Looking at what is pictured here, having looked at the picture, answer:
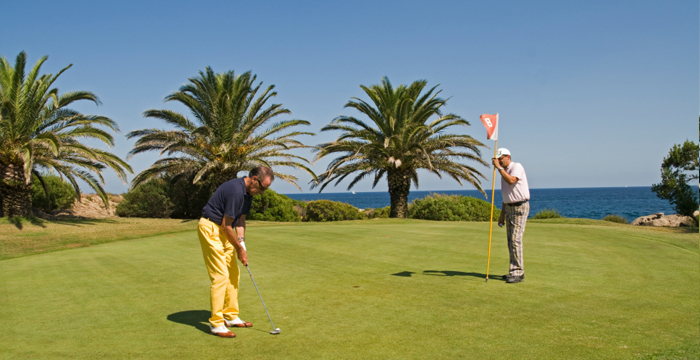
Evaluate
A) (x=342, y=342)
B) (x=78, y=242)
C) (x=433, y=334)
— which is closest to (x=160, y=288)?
(x=342, y=342)

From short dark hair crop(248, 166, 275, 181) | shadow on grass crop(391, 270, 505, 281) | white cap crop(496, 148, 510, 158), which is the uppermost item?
white cap crop(496, 148, 510, 158)

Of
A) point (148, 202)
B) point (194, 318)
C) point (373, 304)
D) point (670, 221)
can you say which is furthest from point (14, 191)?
point (670, 221)

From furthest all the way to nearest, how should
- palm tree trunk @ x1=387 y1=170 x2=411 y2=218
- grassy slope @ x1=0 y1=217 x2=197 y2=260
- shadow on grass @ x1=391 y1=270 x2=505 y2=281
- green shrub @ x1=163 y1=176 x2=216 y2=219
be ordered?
green shrub @ x1=163 y1=176 x2=216 y2=219, palm tree trunk @ x1=387 y1=170 x2=411 y2=218, grassy slope @ x1=0 y1=217 x2=197 y2=260, shadow on grass @ x1=391 y1=270 x2=505 y2=281

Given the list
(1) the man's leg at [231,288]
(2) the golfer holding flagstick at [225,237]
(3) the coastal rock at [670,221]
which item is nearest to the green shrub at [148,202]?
(1) the man's leg at [231,288]

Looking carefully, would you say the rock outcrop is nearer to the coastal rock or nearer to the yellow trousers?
the yellow trousers

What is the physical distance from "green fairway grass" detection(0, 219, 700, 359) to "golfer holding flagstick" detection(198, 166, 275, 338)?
0.30 metres

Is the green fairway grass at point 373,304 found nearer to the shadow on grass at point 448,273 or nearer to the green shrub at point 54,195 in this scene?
Answer: the shadow on grass at point 448,273

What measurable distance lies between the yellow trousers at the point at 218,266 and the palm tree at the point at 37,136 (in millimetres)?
15608

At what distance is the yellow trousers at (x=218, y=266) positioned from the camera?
5605 mm

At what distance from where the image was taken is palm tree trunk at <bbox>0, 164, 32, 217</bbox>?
1995 centimetres

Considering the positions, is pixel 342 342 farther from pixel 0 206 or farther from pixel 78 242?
pixel 0 206

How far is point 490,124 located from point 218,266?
6012 millimetres

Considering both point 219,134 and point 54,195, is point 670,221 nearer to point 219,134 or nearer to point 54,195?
point 219,134

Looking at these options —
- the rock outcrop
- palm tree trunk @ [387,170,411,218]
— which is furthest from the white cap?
the rock outcrop
